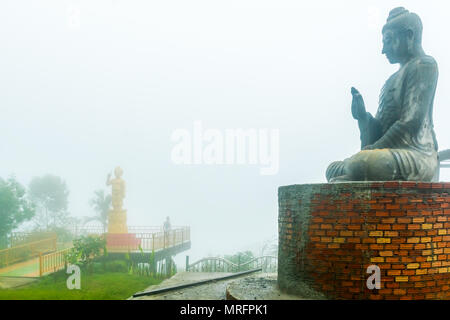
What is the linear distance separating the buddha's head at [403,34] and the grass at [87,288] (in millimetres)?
9319

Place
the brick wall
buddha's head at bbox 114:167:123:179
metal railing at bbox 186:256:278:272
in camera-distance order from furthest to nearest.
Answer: buddha's head at bbox 114:167:123:179, metal railing at bbox 186:256:278:272, the brick wall

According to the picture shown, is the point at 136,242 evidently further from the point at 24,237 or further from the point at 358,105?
the point at 358,105

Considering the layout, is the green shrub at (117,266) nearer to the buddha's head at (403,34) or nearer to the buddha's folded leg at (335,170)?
the buddha's folded leg at (335,170)

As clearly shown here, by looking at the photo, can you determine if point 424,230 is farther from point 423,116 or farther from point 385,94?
point 385,94

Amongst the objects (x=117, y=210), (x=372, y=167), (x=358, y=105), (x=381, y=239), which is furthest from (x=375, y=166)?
A: (x=117, y=210)

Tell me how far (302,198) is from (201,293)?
8.37ft

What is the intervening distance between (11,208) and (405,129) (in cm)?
1844

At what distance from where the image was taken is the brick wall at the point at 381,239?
3.98 m

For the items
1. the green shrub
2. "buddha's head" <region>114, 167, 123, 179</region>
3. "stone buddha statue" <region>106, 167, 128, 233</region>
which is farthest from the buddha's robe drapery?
"buddha's head" <region>114, 167, 123, 179</region>

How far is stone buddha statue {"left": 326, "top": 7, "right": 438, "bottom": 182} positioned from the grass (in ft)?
27.1

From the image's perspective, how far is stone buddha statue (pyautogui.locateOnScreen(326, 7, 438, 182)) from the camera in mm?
4395

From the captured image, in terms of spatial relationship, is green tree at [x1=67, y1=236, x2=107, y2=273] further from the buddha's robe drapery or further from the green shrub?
the buddha's robe drapery

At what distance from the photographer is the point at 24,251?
15938mm
